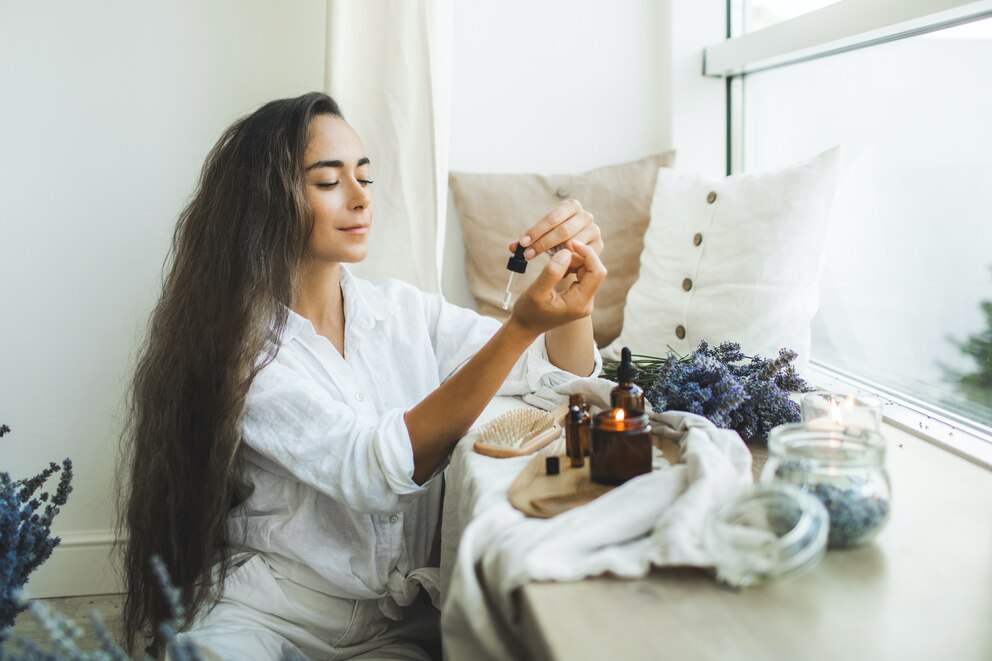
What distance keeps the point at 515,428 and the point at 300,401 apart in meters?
0.30

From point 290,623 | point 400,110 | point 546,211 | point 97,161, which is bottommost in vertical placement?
point 290,623

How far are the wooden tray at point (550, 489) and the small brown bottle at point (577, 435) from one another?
10 millimetres

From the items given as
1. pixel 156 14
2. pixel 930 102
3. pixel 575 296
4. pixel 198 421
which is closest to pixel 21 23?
pixel 156 14

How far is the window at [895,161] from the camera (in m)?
1.45

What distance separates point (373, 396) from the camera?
1445 mm

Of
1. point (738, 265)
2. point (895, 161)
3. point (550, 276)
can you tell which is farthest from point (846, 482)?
point (895, 161)

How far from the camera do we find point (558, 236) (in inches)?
49.3

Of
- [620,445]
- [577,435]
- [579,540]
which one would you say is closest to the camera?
[579,540]

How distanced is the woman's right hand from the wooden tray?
0.19m

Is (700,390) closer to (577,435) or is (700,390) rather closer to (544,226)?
(577,435)

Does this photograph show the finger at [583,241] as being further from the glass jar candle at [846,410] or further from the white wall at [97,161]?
the white wall at [97,161]

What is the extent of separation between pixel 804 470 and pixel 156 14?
5.95ft

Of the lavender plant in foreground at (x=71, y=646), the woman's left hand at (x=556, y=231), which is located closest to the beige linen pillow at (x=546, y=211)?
the woman's left hand at (x=556, y=231)

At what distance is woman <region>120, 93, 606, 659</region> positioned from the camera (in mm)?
1157
